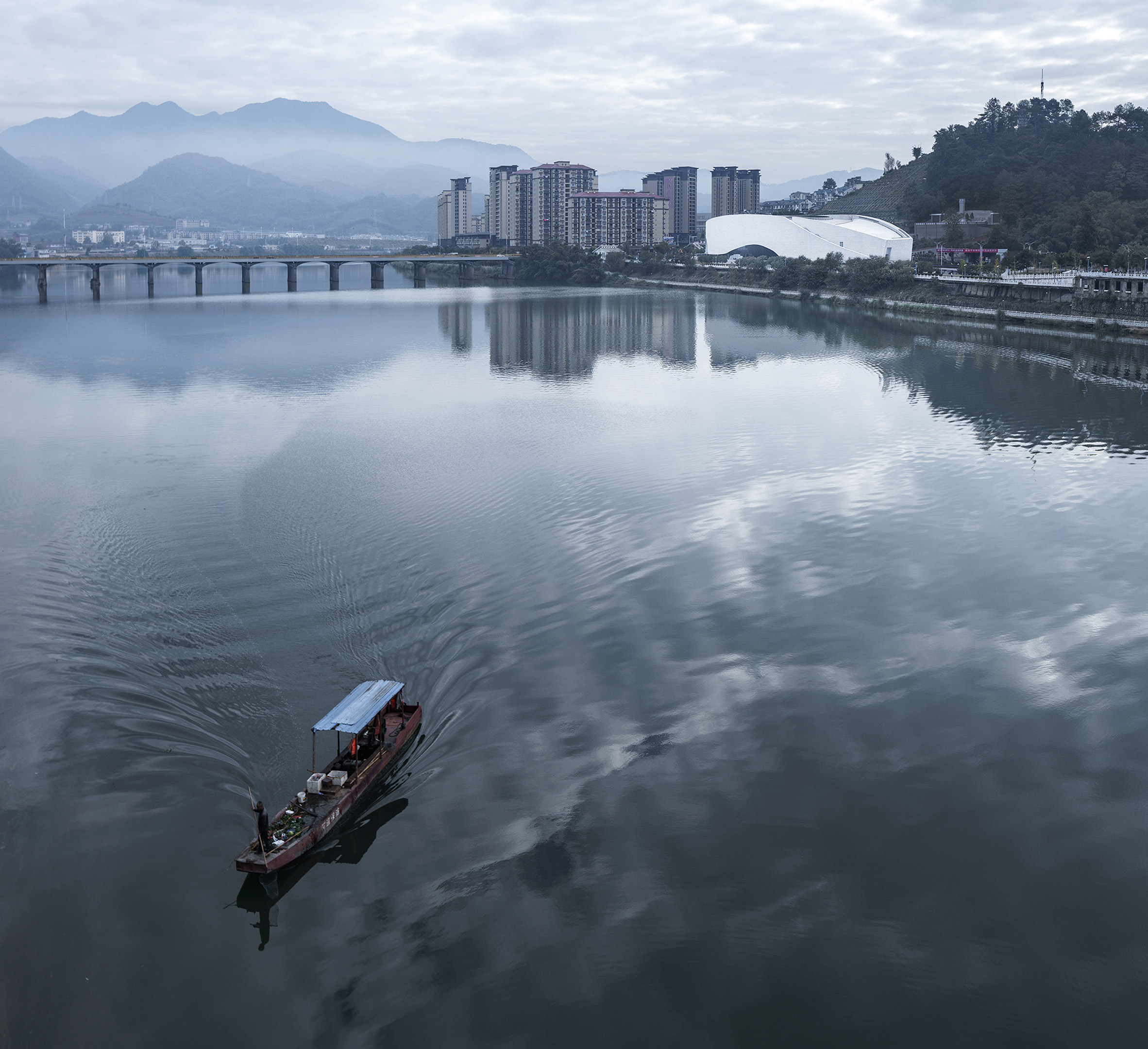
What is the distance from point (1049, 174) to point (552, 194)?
45.5 meters

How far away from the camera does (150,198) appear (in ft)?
624

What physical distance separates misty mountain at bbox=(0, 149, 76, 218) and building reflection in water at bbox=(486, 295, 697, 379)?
124009 millimetres

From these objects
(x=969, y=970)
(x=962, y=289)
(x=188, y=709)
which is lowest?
(x=969, y=970)

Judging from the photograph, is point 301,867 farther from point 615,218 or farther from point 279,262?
point 615,218

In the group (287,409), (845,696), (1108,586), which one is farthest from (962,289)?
(845,696)

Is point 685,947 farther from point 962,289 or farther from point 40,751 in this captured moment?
point 962,289

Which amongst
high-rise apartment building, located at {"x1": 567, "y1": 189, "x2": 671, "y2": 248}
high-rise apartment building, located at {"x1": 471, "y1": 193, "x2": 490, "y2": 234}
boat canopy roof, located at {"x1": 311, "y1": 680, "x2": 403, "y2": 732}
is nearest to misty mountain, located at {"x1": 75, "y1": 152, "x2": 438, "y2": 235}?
high-rise apartment building, located at {"x1": 471, "y1": 193, "x2": 490, "y2": 234}

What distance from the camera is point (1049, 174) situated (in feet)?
187

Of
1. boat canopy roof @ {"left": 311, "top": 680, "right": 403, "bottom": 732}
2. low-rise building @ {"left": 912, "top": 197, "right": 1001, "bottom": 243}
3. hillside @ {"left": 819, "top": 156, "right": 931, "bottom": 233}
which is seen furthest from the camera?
hillside @ {"left": 819, "top": 156, "right": 931, "bottom": 233}

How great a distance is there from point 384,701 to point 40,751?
2.50 meters

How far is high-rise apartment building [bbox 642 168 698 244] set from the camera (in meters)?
104

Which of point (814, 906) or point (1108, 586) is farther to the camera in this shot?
point (1108, 586)

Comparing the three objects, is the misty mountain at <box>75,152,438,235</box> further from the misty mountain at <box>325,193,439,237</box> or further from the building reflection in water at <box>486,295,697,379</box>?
the building reflection in water at <box>486,295,697,379</box>

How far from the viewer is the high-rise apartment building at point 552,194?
89875 mm
